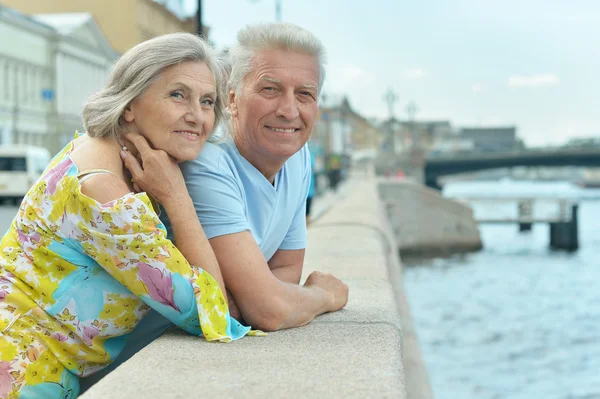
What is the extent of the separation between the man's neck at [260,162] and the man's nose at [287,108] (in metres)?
0.17

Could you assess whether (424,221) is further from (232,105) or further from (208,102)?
(208,102)

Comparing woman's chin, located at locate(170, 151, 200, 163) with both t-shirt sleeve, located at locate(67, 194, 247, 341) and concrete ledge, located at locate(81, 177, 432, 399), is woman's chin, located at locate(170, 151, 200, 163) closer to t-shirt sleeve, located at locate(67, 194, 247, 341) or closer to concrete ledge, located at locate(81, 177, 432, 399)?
t-shirt sleeve, located at locate(67, 194, 247, 341)

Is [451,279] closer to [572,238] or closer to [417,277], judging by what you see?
[417,277]

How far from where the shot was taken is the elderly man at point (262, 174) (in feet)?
10.2

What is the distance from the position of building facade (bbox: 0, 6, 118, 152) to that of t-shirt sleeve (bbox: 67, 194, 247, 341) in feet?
146

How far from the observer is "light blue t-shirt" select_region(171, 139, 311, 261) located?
10.2ft

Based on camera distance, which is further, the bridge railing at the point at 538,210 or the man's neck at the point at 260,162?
the bridge railing at the point at 538,210

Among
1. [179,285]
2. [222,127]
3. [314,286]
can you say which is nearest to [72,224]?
[179,285]

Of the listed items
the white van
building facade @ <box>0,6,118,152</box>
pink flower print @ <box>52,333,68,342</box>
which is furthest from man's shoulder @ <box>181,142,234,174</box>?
building facade @ <box>0,6,118,152</box>

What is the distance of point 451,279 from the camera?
29531 mm

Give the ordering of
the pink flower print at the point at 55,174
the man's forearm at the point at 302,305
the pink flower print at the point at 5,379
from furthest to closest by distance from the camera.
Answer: the man's forearm at the point at 302,305
the pink flower print at the point at 55,174
the pink flower print at the point at 5,379

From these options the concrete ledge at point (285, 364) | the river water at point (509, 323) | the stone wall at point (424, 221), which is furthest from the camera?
the stone wall at point (424, 221)

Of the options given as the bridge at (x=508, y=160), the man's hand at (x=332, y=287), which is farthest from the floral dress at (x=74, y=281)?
the bridge at (x=508, y=160)

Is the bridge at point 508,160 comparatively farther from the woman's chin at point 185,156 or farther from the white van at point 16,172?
the woman's chin at point 185,156
